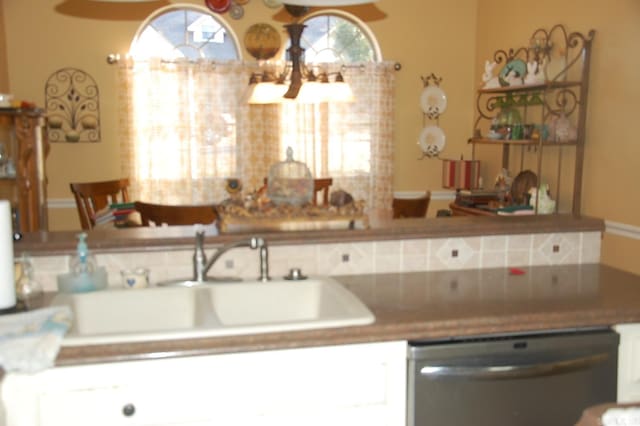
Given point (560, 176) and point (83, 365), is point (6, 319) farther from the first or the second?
point (560, 176)

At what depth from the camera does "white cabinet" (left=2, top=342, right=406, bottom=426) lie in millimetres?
1419

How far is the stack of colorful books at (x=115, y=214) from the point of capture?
3605mm

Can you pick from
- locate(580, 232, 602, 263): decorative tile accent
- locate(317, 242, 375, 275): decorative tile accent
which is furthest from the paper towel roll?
locate(580, 232, 602, 263): decorative tile accent

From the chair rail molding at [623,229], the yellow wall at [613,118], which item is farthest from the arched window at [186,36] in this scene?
the chair rail molding at [623,229]

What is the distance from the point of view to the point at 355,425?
5.20 feet

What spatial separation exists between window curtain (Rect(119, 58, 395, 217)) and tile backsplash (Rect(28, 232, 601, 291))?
10.8ft

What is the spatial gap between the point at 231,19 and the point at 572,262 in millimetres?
3955

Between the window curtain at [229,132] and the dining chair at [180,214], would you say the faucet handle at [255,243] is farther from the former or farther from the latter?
the window curtain at [229,132]

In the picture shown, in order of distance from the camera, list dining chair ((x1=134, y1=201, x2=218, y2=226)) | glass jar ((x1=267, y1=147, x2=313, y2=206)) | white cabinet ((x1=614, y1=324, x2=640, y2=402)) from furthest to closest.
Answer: dining chair ((x1=134, y1=201, x2=218, y2=226)) → glass jar ((x1=267, y1=147, x2=313, y2=206)) → white cabinet ((x1=614, y1=324, x2=640, y2=402))

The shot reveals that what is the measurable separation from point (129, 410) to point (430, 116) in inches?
187

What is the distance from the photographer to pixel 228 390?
1.50 meters

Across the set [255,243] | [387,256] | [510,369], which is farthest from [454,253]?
[255,243]

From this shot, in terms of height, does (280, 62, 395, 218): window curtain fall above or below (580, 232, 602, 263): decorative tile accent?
above

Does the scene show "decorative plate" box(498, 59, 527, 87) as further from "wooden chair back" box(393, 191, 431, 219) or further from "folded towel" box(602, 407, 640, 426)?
"folded towel" box(602, 407, 640, 426)
